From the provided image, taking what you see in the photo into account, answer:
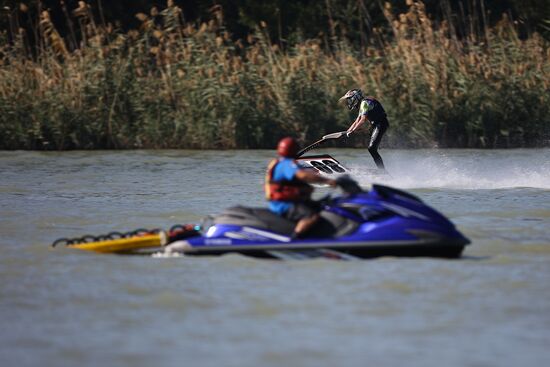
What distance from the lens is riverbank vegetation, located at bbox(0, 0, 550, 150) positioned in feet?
94.2

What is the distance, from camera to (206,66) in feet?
95.1

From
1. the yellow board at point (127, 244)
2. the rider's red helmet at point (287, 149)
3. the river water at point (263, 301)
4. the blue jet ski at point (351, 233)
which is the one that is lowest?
the river water at point (263, 301)

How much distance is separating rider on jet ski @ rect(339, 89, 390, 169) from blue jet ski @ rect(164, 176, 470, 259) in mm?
9774

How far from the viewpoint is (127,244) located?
13.7 metres

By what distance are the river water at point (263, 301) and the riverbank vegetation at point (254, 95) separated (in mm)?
9638

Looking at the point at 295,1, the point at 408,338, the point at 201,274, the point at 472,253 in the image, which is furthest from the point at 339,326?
the point at 295,1

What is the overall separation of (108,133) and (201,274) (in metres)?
17.2

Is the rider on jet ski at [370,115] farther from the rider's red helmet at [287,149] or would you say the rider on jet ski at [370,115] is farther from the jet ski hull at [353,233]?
the jet ski hull at [353,233]

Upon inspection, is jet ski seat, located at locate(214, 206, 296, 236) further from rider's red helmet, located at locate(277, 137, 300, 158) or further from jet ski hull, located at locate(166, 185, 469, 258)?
rider's red helmet, located at locate(277, 137, 300, 158)

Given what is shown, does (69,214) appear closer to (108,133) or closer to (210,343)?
(210,343)

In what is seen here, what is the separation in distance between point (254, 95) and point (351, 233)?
16.5 meters

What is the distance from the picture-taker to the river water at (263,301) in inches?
361

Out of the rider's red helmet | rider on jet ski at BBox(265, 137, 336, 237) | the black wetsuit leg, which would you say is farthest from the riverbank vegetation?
rider on jet ski at BBox(265, 137, 336, 237)

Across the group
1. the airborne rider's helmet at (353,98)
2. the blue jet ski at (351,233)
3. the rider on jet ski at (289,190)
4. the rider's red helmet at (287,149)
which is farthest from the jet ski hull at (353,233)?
the airborne rider's helmet at (353,98)
